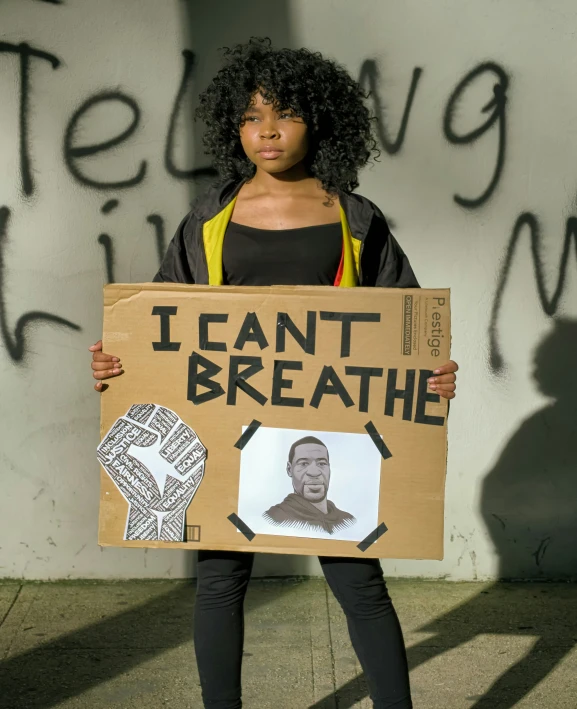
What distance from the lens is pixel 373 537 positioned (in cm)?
243

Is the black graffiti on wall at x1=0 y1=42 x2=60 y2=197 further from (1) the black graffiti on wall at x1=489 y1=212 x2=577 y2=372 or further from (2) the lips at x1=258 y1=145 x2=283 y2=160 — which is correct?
(1) the black graffiti on wall at x1=489 y1=212 x2=577 y2=372

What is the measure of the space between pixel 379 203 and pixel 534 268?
0.62 metres

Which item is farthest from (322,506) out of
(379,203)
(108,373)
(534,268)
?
(534,268)

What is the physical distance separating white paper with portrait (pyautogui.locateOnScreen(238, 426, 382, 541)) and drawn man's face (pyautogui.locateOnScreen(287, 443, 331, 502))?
0.01 m

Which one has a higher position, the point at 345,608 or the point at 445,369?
the point at 445,369

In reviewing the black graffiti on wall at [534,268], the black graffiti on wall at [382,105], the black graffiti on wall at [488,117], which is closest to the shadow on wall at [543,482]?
the black graffiti on wall at [534,268]

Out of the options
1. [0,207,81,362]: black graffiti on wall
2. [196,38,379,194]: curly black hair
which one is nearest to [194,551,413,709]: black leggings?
[196,38,379,194]: curly black hair

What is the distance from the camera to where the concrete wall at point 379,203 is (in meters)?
3.70

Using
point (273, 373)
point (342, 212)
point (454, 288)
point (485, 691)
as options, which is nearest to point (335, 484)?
point (273, 373)

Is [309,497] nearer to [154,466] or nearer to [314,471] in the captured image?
[314,471]

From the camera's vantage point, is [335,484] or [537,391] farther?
[537,391]

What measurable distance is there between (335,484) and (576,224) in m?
1.86

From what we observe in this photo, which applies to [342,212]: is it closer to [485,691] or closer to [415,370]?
[415,370]

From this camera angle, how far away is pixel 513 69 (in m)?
3.74
